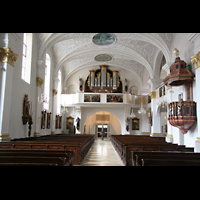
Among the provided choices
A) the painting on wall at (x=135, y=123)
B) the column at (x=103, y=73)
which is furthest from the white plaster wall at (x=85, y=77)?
the painting on wall at (x=135, y=123)

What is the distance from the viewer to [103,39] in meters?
15.2

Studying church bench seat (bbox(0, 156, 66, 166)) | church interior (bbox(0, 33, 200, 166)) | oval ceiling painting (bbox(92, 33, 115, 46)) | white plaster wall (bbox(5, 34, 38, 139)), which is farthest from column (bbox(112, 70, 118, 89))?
church bench seat (bbox(0, 156, 66, 166))

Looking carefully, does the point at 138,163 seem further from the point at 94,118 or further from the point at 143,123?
the point at 94,118

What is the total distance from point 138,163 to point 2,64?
21.3 feet

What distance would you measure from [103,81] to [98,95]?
168 cm

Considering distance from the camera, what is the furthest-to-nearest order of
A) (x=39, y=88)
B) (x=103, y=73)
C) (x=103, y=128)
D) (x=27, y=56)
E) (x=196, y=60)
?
(x=103, y=128), (x=103, y=73), (x=39, y=88), (x=27, y=56), (x=196, y=60)

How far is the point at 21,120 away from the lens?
33.7ft

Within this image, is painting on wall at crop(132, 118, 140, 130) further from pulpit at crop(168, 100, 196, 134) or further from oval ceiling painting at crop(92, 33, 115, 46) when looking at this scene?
pulpit at crop(168, 100, 196, 134)

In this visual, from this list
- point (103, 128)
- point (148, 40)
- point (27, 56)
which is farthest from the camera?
point (103, 128)

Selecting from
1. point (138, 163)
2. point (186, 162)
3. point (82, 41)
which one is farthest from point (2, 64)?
point (82, 41)

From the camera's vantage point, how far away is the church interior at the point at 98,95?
7.08 meters

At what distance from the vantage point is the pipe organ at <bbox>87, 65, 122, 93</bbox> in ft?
68.5

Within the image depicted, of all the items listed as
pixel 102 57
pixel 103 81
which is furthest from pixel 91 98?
pixel 102 57

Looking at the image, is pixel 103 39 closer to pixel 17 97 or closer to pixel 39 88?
pixel 39 88
